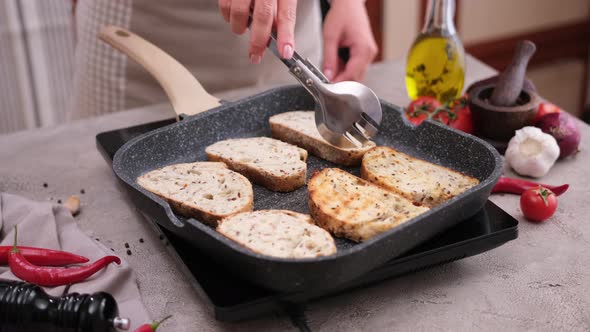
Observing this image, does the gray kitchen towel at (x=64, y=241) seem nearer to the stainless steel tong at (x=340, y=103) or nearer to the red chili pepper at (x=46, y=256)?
the red chili pepper at (x=46, y=256)

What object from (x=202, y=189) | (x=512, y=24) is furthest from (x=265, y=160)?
(x=512, y=24)

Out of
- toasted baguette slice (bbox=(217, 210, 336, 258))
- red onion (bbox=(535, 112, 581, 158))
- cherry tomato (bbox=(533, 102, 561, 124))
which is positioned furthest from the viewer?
cherry tomato (bbox=(533, 102, 561, 124))

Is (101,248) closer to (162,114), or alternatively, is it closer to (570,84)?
(162,114)

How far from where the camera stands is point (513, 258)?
1.53m

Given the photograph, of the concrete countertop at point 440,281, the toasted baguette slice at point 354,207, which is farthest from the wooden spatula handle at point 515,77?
the toasted baguette slice at point 354,207

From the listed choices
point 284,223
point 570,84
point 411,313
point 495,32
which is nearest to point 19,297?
point 284,223

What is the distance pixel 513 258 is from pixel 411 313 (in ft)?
1.09

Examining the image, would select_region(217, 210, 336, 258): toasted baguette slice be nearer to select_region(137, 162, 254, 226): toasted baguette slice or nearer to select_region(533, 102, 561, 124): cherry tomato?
select_region(137, 162, 254, 226): toasted baguette slice

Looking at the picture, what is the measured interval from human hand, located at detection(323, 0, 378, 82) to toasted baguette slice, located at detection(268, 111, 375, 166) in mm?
354

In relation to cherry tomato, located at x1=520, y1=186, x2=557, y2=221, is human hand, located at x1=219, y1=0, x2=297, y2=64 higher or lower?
higher

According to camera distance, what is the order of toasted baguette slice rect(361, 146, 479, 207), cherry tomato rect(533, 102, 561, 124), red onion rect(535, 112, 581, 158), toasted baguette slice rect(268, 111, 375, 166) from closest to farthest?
toasted baguette slice rect(361, 146, 479, 207)
toasted baguette slice rect(268, 111, 375, 166)
red onion rect(535, 112, 581, 158)
cherry tomato rect(533, 102, 561, 124)

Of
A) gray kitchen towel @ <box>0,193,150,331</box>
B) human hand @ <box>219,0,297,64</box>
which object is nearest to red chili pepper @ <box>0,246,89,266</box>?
gray kitchen towel @ <box>0,193,150,331</box>

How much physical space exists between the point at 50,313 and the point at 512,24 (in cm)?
413

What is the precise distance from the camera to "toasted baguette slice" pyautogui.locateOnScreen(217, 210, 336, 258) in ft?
4.30
